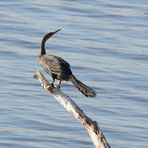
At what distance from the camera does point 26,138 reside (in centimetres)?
1534

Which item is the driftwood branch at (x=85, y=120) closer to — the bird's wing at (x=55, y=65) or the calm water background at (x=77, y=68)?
the bird's wing at (x=55, y=65)

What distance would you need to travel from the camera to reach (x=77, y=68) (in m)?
19.5

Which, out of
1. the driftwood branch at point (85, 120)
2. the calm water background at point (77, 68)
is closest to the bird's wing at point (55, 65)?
the driftwood branch at point (85, 120)

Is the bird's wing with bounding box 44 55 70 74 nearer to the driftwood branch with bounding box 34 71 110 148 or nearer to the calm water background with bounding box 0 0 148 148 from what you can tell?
the driftwood branch with bounding box 34 71 110 148

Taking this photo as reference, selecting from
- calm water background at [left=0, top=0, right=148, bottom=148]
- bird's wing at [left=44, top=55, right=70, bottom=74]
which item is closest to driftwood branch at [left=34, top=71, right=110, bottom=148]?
bird's wing at [left=44, top=55, right=70, bottom=74]

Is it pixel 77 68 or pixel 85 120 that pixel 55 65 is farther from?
pixel 77 68

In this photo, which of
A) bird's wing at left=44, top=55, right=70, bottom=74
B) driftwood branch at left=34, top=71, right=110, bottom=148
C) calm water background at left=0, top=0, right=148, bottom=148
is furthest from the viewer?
calm water background at left=0, top=0, right=148, bottom=148

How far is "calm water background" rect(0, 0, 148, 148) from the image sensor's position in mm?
15686

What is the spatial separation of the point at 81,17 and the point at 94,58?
4377 millimetres

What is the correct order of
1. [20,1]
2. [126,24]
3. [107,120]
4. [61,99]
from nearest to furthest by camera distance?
[61,99]
[107,120]
[126,24]
[20,1]

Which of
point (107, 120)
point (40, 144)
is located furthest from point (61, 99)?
point (107, 120)

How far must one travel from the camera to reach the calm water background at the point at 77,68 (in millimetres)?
15686

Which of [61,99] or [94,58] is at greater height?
[61,99]

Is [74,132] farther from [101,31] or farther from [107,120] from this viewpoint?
[101,31]
